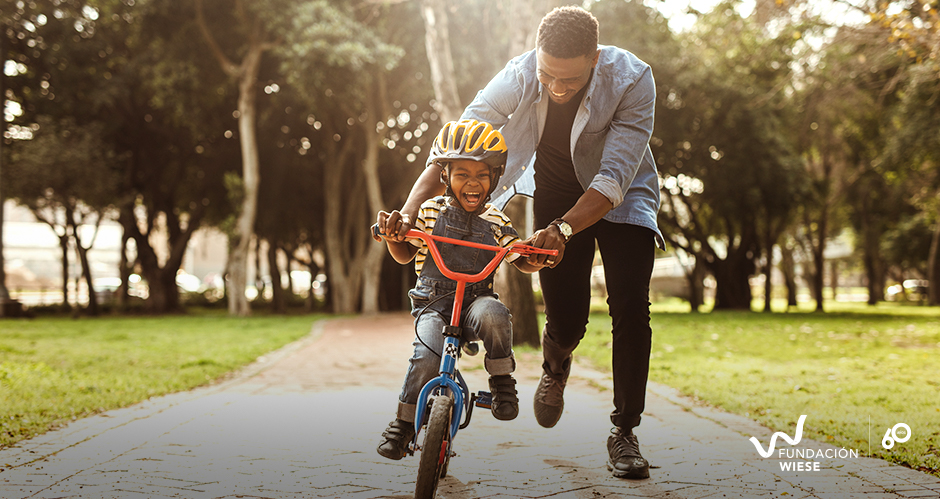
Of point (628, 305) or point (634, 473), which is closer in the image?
point (634, 473)

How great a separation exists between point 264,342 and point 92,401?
630cm

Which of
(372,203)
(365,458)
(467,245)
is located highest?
(372,203)

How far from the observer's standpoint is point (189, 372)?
25.3ft

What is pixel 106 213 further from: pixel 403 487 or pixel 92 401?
pixel 403 487

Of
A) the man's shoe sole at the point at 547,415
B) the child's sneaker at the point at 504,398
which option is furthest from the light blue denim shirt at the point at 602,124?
the man's shoe sole at the point at 547,415

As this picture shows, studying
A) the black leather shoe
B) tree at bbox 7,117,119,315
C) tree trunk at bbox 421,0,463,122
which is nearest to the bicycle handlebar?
the black leather shoe

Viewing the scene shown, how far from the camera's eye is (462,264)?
10.3ft

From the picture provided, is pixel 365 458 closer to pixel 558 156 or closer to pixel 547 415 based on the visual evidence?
pixel 547 415

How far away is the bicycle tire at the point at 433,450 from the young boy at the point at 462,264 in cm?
26

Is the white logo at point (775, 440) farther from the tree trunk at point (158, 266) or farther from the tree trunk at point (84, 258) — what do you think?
the tree trunk at point (158, 266)

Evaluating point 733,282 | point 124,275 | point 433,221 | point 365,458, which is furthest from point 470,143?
point 124,275

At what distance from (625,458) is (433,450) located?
110 centimetres

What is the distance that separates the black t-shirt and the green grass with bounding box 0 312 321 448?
329 centimetres

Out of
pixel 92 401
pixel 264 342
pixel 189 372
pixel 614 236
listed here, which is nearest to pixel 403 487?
pixel 614 236
